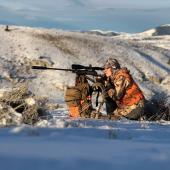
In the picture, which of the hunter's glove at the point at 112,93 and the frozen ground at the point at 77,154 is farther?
the hunter's glove at the point at 112,93

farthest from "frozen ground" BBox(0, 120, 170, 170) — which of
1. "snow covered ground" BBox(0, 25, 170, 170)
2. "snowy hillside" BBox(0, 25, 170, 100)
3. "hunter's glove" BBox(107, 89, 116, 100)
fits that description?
"snowy hillside" BBox(0, 25, 170, 100)

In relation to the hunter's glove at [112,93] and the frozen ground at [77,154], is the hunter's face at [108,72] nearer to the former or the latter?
the hunter's glove at [112,93]

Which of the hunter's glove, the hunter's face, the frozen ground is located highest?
the frozen ground

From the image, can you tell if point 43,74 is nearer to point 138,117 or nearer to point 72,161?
point 138,117

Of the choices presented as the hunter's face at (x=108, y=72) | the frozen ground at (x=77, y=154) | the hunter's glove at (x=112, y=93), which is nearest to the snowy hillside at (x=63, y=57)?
the hunter's face at (x=108, y=72)

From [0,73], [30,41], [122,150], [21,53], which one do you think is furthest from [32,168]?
[30,41]

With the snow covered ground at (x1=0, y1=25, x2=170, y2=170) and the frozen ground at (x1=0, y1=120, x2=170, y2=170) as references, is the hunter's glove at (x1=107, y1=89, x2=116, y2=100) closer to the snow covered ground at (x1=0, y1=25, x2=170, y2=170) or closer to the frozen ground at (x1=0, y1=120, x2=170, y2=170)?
the snow covered ground at (x1=0, y1=25, x2=170, y2=170)

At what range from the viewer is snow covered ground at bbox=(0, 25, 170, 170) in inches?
141

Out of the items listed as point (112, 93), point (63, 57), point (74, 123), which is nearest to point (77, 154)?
point (74, 123)

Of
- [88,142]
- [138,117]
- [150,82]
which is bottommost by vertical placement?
[150,82]

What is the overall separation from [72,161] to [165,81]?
3171cm

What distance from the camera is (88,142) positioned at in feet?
14.9

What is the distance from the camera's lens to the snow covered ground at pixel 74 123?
11.8 ft

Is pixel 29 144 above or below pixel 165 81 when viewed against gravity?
above
